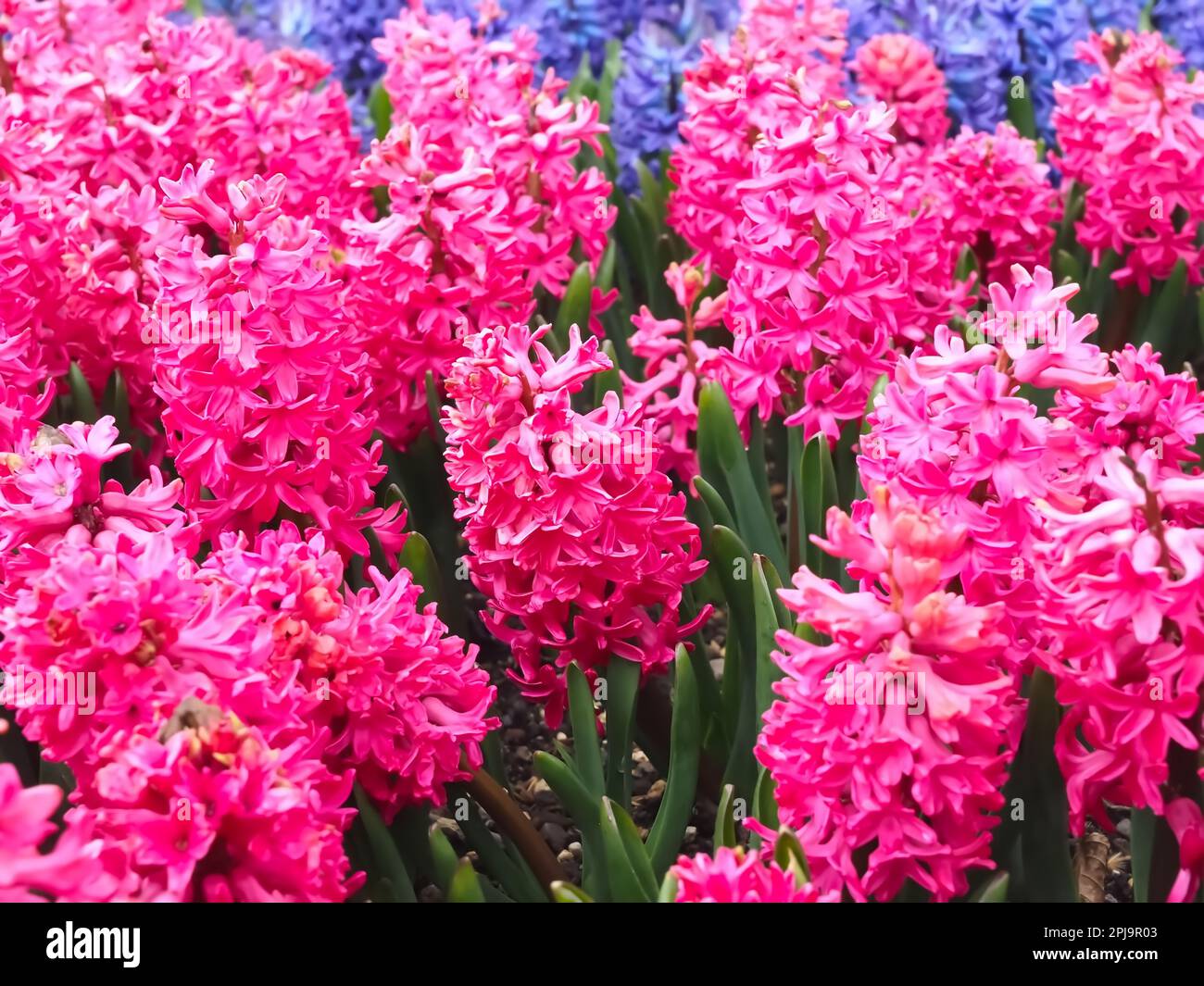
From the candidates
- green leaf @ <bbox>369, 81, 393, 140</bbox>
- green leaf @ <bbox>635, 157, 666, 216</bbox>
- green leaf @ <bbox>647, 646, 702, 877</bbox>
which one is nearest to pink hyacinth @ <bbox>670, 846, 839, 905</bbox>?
green leaf @ <bbox>647, 646, 702, 877</bbox>

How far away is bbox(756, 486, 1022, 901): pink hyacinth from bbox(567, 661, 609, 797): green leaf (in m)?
0.51

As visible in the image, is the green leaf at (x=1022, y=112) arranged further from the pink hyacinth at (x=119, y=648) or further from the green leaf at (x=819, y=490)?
the pink hyacinth at (x=119, y=648)

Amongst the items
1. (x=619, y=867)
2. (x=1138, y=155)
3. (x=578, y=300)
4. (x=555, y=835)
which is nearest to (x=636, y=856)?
(x=619, y=867)

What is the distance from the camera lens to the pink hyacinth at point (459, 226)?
2496mm

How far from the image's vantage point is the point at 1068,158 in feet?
10.9

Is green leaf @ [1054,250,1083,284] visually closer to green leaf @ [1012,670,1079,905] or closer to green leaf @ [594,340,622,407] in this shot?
green leaf @ [594,340,622,407]

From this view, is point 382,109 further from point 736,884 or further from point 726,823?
point 736,884

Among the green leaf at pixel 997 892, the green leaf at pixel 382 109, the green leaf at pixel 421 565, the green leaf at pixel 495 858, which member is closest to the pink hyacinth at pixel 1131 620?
the green leaf at pixel 997 892

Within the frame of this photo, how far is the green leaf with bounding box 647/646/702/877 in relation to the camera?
2002 millimetres

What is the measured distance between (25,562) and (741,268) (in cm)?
121

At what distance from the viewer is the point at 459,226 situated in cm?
250

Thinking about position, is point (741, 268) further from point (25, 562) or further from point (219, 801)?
point (219, 801)

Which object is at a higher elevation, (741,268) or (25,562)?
(741,268)
